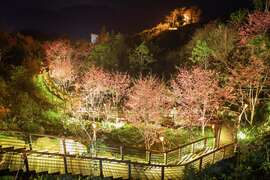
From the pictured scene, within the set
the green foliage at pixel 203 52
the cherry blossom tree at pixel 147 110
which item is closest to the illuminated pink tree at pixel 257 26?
the green foliage at pixel 203 52

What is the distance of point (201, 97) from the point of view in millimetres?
19469

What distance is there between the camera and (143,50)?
36.3 meters

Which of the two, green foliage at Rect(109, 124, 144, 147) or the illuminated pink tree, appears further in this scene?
green foliage at Rect(109, 124, 144, 147)

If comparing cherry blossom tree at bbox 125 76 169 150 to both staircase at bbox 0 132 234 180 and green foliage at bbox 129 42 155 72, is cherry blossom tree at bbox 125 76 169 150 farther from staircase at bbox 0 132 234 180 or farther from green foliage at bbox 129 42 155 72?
green foliage at bbox 129 42 155 72

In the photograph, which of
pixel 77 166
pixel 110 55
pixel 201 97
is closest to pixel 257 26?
pixel 201 97

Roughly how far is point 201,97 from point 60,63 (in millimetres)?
22038

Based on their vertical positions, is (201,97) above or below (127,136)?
above

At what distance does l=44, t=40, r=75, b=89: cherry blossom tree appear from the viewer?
34.2m

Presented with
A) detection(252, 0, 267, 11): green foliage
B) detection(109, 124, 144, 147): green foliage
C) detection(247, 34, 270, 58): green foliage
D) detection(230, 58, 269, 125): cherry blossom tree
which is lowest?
detection(109, 124, 144, 147): green foliage

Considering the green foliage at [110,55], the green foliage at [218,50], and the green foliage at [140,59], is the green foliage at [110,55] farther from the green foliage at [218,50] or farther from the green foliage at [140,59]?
the green foliage at [218,50]

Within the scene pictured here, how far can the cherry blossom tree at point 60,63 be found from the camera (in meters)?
34.2

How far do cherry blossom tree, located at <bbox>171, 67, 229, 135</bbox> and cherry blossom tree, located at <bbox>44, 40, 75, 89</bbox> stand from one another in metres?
17.9

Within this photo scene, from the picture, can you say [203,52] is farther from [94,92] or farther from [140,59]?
[140,59]

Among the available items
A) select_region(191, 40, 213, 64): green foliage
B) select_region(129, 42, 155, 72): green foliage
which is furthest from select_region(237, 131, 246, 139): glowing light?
select_region(129, 42, 155, 72): green foliage
